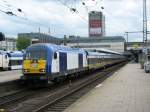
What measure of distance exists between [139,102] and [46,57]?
33.2 ft

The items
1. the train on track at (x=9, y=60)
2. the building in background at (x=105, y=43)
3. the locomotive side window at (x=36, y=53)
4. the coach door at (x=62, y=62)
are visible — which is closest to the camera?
the locomotive side window at (x=36, y=53)

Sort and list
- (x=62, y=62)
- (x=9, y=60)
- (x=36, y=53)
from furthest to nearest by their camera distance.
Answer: (x=9, y=60) < (x=62, y=62) < (x=36, y=53)

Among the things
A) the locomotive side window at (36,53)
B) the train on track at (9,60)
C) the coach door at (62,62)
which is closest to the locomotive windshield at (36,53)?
the locomotive side window at (36,53)

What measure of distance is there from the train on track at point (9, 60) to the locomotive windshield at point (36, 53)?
31.9m

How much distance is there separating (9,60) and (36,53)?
34908 mm

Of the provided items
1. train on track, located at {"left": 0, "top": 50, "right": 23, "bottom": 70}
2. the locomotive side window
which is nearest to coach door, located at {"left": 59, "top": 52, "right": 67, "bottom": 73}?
the locomotive side window

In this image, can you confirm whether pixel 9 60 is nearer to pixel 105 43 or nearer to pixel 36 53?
pixel 36 53

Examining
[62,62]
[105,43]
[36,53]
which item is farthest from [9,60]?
[105,43]

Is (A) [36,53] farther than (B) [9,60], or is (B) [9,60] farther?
(B) [9,60]

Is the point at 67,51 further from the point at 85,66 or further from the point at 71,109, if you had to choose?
the point at 71,109

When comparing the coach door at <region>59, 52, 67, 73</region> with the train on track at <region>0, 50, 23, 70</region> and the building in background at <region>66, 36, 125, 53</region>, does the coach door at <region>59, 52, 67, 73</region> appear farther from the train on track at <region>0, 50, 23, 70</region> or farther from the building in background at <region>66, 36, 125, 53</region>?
the building in background at <region>66, 36, 125, 53</region>

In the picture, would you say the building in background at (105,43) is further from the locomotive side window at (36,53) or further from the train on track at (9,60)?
the locomotive side window at (36,53)

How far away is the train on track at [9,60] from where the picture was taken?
192ft

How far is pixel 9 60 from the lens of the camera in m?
60.7
